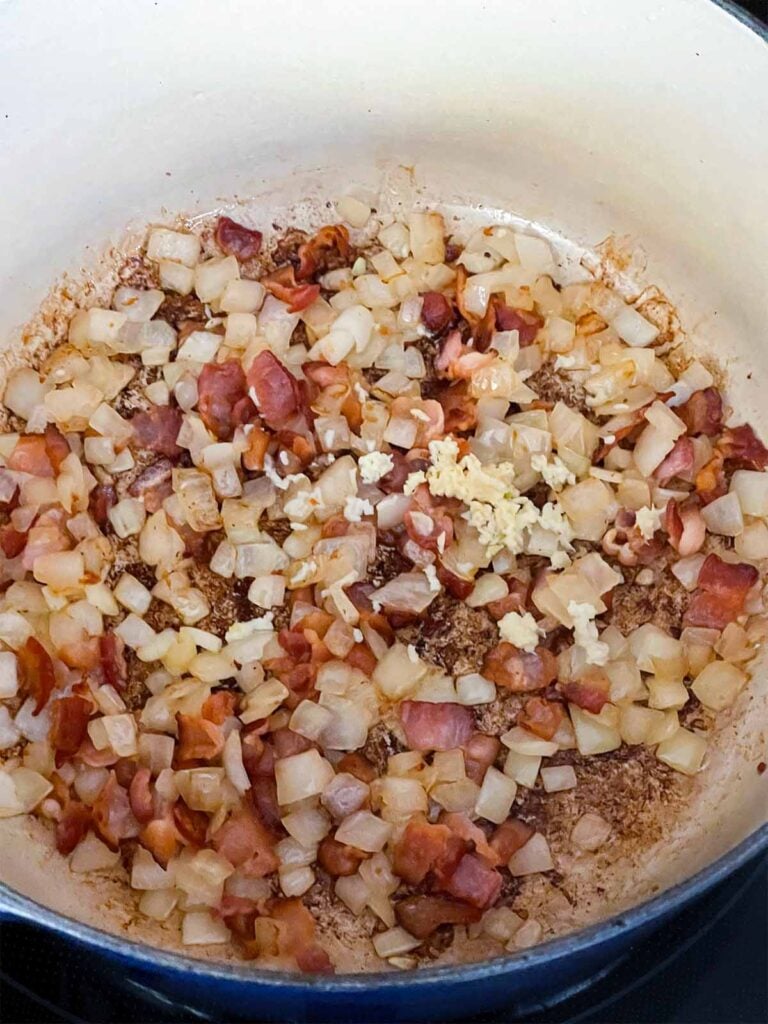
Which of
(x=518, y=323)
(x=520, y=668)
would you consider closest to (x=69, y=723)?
(x=520, y=668)

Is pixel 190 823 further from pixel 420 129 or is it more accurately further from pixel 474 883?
pixel 420 129

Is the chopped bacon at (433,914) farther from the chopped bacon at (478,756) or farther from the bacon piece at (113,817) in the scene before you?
the bacon piece at (113,817)

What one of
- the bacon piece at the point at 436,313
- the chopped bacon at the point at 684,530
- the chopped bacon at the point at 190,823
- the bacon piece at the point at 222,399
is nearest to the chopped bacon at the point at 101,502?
the bacon piece at the point at 222,399

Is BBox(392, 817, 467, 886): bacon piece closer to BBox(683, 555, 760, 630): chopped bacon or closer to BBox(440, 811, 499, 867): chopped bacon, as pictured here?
BBox(440, 811, 499, 867): chopped bacon

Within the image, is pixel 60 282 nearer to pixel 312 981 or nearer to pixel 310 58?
pixel 310 58

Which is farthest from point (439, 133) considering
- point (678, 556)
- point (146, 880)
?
point (146, 880)

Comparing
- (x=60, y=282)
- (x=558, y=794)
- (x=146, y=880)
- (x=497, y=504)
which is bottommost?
(x=146, y=880)

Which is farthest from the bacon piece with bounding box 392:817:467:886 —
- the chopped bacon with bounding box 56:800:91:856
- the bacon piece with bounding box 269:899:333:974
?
the chopped bacon with bounding box 56:800:91:856
